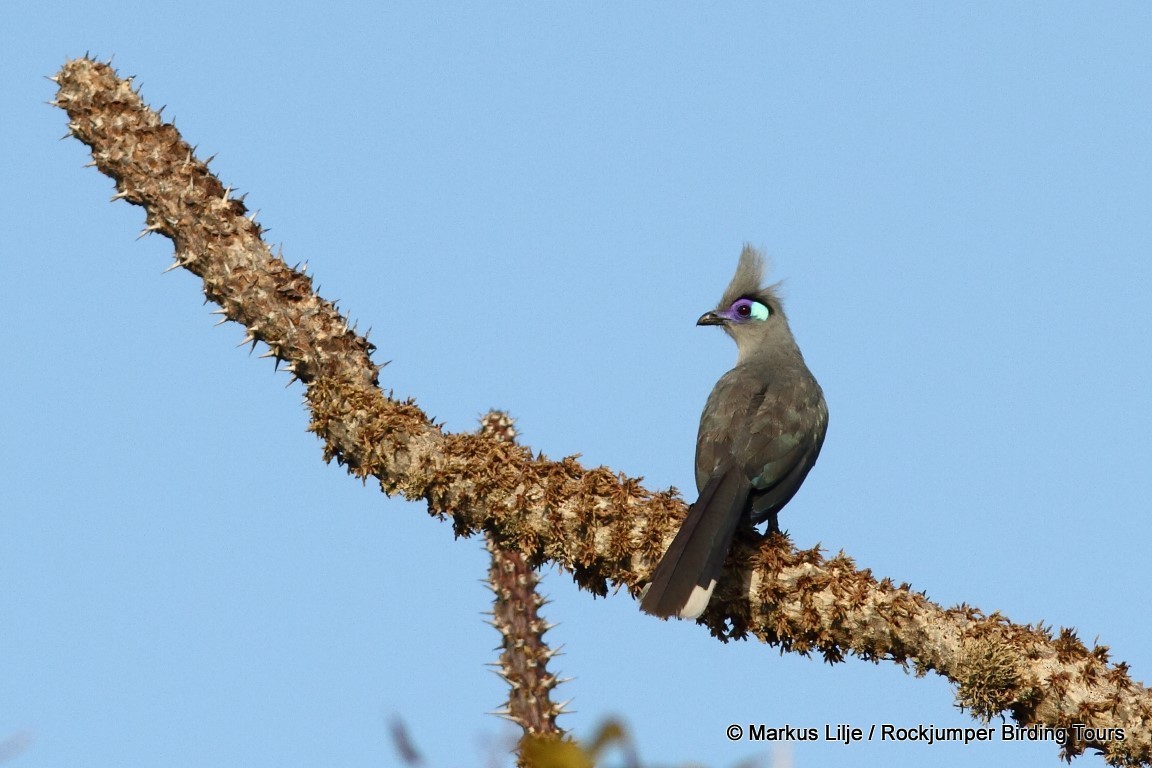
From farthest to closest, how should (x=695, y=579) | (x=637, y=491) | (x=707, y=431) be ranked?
(x=707, y=431) < (x=637, y=491) < (x=695, y=579)

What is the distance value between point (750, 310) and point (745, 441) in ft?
8.05

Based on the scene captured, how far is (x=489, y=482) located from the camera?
525cm

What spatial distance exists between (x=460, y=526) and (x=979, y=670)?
2139mm

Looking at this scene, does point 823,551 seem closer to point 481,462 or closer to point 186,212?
point 481,462

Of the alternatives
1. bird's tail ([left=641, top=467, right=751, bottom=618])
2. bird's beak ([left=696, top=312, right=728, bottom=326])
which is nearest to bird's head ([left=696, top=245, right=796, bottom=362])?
bird's beak ([left=696, top=312, right=728, bottom=326])

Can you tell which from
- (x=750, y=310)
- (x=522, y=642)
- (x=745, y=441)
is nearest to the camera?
(x=522, y=642)

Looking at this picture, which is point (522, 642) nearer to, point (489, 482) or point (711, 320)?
point (489, 482)

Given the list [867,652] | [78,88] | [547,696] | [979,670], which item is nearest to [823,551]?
[867,652]

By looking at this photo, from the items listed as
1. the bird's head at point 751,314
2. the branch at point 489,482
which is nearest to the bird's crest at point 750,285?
the bird's head at point 751,314

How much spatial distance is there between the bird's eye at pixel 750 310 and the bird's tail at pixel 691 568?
3851 mm

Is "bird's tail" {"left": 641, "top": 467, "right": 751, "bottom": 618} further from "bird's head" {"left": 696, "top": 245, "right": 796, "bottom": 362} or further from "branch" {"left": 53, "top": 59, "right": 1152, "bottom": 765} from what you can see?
"bird's head" {"left": 696, "top": 245, "right": 796, "bottom": 362}

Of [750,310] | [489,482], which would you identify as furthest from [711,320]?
[489,482]

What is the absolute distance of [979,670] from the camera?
4652 mm

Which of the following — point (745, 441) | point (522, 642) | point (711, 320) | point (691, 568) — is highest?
point (711, 320)
